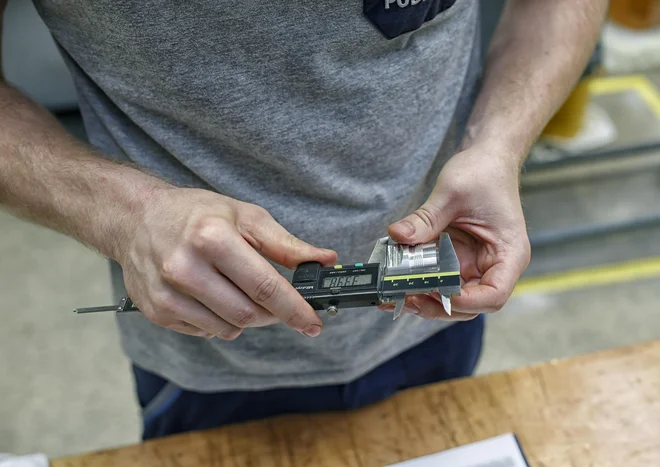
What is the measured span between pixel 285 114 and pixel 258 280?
23 cm

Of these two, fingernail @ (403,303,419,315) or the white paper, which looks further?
the white paper

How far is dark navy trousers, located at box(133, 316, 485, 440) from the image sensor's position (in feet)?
3.30

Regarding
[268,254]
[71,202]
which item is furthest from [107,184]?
[268,254]

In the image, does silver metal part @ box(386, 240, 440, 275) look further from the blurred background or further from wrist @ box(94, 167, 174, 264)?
the blurred background

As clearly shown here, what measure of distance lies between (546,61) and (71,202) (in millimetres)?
642

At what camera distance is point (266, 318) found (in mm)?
689

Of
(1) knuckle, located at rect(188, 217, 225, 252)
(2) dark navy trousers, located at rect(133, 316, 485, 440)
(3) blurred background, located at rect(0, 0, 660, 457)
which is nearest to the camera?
(1) knuckle, located at rect(188, 217, 225, 252)

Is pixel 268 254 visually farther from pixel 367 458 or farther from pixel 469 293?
pixel 367 458

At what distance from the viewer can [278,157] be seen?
794 mm

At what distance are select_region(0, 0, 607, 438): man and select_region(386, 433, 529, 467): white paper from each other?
13 cm

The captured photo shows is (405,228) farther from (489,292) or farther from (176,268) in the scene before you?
(176,268)

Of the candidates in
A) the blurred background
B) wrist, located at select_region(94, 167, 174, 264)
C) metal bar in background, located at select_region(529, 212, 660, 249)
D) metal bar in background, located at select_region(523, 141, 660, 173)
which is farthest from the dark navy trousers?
metal bar in background, located at select_region(523, 141, 660, 173)

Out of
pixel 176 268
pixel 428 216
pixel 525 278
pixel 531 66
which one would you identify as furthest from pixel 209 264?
pixel 525 278

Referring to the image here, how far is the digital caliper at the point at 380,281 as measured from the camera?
2.27 feet
